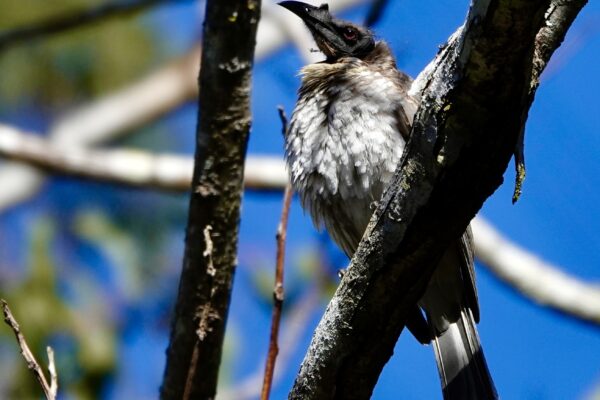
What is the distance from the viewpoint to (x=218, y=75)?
4.02m

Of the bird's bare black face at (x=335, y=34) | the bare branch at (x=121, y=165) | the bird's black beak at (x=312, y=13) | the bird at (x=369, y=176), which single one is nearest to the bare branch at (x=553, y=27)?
the bird at (x=369, y=176)

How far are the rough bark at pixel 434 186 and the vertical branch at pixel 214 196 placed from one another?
850mm

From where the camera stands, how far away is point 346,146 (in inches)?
166

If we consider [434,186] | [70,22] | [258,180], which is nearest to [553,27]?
[434,186]

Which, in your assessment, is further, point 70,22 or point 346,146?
point 70,22

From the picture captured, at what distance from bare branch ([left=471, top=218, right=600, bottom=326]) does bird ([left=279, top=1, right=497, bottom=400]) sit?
8.11 feet

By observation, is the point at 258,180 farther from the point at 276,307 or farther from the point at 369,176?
the point at 276,307

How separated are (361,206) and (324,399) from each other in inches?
48.5

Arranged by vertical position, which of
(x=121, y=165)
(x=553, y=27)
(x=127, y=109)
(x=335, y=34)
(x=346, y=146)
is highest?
(x=127, y=109)

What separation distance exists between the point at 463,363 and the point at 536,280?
9.50 feet

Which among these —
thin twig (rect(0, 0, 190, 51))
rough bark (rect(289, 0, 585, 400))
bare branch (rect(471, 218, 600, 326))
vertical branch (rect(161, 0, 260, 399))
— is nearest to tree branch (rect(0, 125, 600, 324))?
bare branch (rect(471, 218, 600, 326))

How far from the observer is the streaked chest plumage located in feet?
13.8

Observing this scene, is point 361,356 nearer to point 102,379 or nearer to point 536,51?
point 536,51

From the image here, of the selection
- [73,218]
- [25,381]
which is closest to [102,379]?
[25,381]
